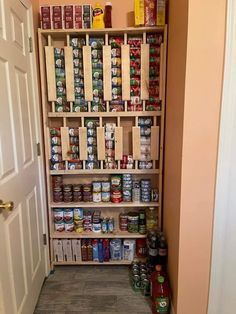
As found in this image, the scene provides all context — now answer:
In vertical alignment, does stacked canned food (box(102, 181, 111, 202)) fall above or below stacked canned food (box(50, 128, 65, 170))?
below

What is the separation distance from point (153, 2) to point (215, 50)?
33.6 inches

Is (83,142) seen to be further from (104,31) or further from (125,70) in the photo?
(104,31)

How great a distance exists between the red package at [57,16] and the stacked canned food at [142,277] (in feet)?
6.60

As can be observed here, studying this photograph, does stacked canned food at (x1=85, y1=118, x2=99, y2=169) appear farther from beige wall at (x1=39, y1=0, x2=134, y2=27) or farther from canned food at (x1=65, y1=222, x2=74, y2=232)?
beige wall at (x1=39, y1=0, x2=134, y2=27)

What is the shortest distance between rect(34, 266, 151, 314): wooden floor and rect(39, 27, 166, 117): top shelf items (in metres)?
1.39

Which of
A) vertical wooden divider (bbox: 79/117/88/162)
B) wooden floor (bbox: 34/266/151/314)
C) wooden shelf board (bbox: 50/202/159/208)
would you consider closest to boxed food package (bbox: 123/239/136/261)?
wooden floor (bbox: 34/266/151/314)

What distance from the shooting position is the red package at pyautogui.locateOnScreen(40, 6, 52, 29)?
1815mm

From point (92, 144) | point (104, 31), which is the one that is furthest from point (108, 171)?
point (104, 31)

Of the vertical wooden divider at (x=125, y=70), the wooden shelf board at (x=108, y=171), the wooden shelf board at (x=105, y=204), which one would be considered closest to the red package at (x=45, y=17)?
the vertical wooden divider at (x=125, y=70)

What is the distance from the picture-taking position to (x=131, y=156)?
2.04 metres

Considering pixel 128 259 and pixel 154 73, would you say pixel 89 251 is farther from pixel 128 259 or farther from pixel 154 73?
pixel 154 73

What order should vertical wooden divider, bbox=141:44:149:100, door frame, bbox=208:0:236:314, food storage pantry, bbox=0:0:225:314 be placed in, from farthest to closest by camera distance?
vertical wooden divider, bbox=141:44:149:100, food storage pantry, bbox=0:0:225:314, door frame, bbox=208:0:236:314

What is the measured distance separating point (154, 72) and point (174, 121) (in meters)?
0.54

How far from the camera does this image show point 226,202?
4.37 feet
